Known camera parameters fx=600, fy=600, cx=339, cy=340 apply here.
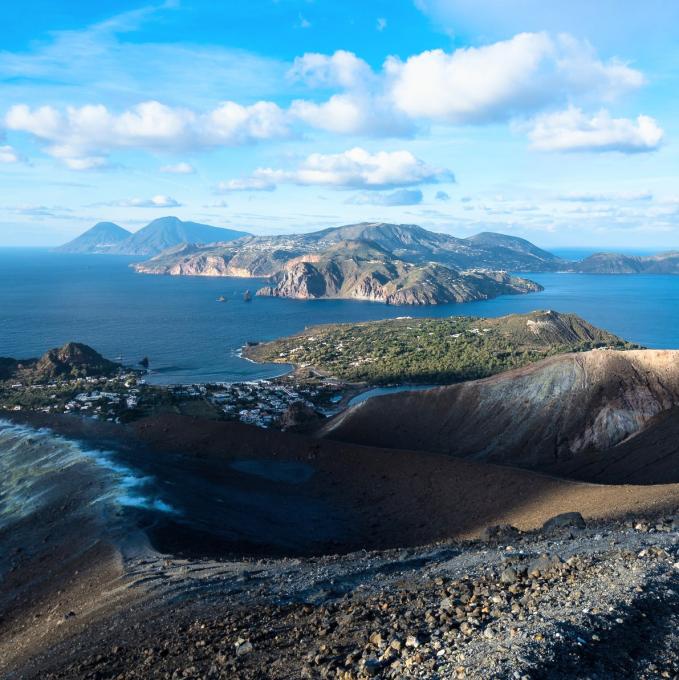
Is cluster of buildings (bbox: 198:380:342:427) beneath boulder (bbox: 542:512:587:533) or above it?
beneath

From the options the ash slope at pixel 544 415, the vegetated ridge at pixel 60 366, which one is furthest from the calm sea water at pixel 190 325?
the ash slope at pixel 544 415

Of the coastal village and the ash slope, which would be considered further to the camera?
the coastal village

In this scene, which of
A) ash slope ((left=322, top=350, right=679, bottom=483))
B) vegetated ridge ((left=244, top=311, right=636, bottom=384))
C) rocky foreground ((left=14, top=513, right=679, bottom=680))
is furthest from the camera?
vegetated ridge ((left=244, top=311, right=636, bottom=384))

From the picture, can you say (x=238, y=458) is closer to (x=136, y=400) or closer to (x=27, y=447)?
(x=27, y=447)

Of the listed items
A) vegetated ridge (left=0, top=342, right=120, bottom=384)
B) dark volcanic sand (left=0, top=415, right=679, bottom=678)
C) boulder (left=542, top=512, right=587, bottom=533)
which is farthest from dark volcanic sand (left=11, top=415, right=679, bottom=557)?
vegetated ridge (left=0, top=342, right=120, bottom=384)

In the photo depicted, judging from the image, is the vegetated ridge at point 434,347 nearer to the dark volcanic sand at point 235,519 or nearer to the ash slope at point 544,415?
the ash slope at point 544,415

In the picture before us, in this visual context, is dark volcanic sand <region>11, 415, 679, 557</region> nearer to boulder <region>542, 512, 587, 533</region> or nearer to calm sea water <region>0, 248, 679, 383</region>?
boulder <region>542, 512, 587, 533</region>
